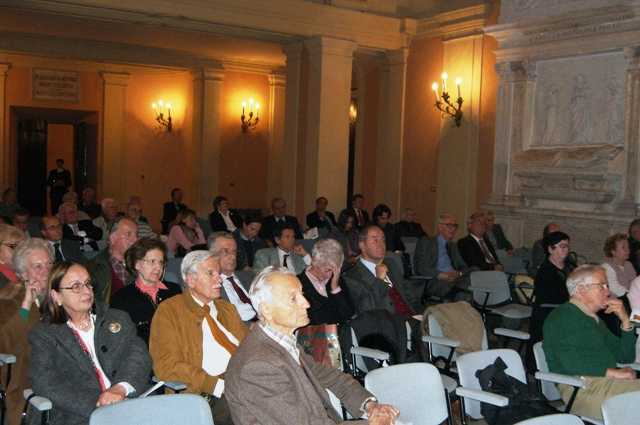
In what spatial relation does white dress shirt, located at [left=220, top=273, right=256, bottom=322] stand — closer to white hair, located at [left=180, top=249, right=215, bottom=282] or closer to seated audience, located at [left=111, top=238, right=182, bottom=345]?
seated audience, located at [left=111, top=238, right=182, bottom=345]

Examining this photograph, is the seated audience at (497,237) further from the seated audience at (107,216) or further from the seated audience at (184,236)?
the seated audience at (107,216)

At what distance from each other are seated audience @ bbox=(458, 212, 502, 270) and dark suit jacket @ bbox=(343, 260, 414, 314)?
2624 millimetres

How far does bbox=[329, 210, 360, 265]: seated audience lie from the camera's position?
786 cm

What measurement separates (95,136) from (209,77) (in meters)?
2.97

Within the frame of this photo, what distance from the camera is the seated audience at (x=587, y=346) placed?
368 cm

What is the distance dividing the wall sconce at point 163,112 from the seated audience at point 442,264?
879 centimetres

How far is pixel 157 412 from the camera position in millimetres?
2588

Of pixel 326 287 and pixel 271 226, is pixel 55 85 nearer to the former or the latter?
pixel 271 226

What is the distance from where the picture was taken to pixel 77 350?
3.19 m

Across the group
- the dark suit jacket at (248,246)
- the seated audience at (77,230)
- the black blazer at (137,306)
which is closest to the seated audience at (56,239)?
the seated audience at (77,230)

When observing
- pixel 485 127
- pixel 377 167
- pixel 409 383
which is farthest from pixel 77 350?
pixel 377 167

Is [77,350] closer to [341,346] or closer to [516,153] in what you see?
[341,346]

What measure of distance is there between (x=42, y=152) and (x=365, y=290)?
13.2 m

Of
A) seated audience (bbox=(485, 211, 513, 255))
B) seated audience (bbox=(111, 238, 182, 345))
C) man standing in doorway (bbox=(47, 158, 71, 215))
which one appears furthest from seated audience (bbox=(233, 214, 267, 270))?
man standing in doorway (bbox=(47, 158, 71, 215))
